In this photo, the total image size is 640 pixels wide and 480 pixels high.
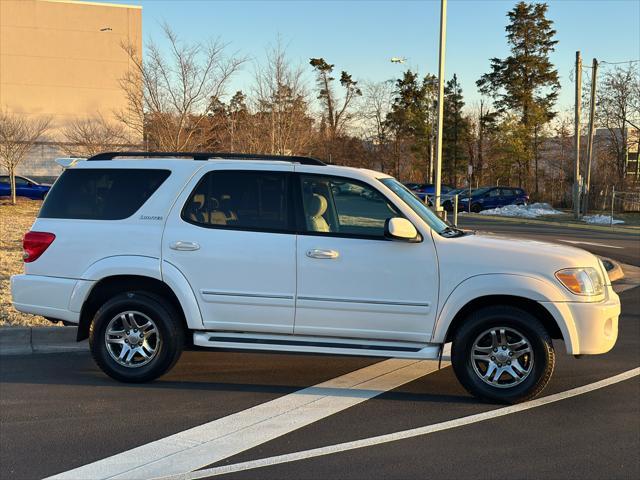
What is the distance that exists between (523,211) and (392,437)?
3123 centimetres

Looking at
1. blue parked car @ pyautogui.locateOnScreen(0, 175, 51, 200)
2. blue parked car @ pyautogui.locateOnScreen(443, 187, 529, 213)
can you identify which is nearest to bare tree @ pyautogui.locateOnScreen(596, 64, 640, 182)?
blue parked car @ pyautogui.locateOnScreen(443, 187, 529, 213)

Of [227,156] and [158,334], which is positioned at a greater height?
[227,156]

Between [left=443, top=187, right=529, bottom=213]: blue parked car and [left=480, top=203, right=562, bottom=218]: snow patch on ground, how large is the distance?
0.49 metres

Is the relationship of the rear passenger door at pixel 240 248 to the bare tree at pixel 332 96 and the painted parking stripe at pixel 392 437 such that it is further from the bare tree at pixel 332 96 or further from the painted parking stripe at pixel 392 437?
the bare tree at pixel 332 96

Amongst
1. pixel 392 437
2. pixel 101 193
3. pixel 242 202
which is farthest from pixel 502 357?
pixel 101 193

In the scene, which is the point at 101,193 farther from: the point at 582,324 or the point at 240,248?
the point at 582,324

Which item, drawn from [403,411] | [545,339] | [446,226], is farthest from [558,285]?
[403,411]

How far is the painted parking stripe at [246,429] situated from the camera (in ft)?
13.0

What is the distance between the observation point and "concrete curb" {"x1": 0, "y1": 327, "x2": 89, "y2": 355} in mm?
6648

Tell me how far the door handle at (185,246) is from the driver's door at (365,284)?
88 centimetres

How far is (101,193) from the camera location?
570 cm

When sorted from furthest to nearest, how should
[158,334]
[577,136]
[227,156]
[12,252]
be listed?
[577,136] → [12,252] → [227,156] → [158,334]

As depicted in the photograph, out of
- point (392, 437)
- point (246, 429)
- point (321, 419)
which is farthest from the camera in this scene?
point (321, 419)

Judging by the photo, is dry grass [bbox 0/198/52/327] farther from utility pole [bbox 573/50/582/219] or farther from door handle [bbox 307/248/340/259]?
utility pole [bbox 573/50/582/219]
